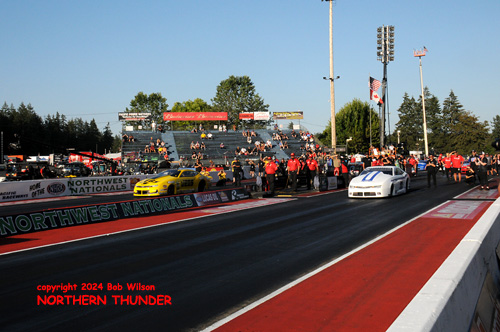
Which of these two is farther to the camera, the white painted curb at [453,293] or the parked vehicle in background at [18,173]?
the parked vehicle in background at [18,173]

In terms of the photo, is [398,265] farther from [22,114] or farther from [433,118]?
[433,118]

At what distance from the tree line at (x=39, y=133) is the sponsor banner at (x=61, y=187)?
123 feet

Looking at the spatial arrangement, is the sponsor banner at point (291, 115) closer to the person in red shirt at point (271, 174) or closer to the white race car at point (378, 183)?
the person in red shirt at point (271, 174)

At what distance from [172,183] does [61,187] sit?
762 centimetres

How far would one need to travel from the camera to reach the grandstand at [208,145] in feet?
171

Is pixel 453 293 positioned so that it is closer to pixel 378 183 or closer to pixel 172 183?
pixel 378 183

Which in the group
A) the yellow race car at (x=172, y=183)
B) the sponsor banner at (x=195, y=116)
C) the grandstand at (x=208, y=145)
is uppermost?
the sponsor banner at (x=195, y=116)

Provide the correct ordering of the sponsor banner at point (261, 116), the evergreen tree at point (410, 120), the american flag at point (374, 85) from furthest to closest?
the evergreen tree at point (410, 120)
the sponsor banner at point (261, 116)
the american flag at point (374, 85)

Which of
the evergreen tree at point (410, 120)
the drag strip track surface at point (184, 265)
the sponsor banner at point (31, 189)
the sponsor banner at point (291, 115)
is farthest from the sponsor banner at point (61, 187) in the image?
the evergreen tree at point (410, 120)

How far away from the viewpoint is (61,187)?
961 inches

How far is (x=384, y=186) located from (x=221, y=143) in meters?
42.2

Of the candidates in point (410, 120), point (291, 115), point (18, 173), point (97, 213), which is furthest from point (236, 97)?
point (97, 213)

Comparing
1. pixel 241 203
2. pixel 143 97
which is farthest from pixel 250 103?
pixel 241 203

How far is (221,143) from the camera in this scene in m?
58.4
